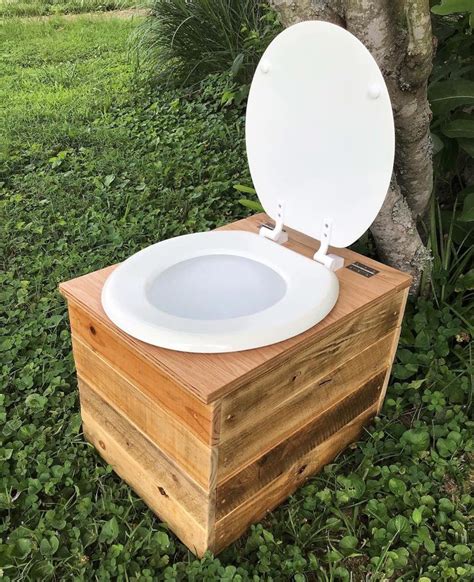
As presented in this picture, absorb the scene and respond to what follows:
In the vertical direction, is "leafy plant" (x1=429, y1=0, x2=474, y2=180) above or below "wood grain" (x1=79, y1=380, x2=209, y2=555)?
above

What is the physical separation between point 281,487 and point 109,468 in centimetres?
41

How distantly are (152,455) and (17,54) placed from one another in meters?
4.15

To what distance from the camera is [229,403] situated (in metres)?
1.03

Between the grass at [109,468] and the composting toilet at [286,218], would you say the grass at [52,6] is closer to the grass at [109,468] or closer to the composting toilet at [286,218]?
the grass at [109,468]

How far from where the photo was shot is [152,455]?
1222 mm

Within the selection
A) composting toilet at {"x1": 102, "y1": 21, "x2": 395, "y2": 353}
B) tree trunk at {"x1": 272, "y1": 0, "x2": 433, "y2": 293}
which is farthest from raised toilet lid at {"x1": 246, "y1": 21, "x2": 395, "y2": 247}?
tree trunk at {"x1": 272, "y1": 0, "x2": 433, "y2": 293}

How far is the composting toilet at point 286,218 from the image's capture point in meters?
1.08

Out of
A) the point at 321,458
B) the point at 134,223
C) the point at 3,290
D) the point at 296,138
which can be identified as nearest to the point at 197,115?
the point at 134,223

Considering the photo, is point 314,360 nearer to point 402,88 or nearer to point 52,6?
point 402,88

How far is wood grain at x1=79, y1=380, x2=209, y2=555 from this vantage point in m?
1.17

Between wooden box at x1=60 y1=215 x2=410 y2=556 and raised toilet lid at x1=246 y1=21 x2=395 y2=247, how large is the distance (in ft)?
0.41

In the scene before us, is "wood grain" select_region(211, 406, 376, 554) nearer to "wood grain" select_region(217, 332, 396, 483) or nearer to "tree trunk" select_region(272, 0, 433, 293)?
"wood grain" select_region(217, 332, 396, 483)

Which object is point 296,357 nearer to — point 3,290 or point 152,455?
point 152,455


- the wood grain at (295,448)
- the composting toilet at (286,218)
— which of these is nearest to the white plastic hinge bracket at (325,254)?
the composting toilet at (286,218)
